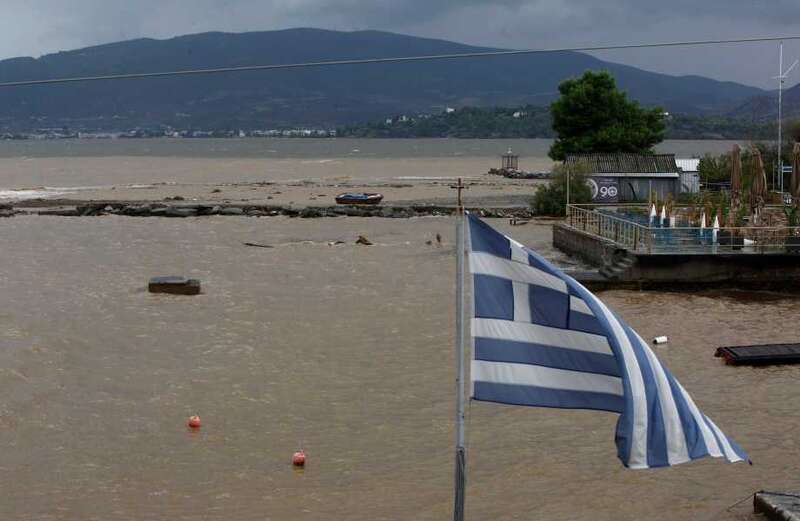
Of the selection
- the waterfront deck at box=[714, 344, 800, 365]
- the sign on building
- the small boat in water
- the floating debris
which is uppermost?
the sign on building

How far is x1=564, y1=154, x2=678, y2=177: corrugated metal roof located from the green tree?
13.5 m

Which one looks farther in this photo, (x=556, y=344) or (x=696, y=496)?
(x=696, y=496)

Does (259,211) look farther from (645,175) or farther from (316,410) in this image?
(316,410)

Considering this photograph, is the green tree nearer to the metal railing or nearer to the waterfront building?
the waterfront building

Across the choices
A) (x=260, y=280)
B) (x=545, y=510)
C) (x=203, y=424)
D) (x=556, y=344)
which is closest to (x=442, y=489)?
(x=545, y=510)

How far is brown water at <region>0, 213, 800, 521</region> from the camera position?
14.0 metres

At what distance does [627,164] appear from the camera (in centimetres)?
5772

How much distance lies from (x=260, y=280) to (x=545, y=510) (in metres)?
20.8

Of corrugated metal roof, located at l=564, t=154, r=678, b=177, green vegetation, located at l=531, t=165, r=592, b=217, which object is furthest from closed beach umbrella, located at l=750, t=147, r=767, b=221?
corrugated metal roof, located at l=564, t=154, r=678, b=177

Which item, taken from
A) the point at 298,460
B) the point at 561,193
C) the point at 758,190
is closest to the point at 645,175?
the point at 561,193

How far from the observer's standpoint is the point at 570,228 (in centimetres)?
3953

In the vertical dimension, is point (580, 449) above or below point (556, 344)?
below

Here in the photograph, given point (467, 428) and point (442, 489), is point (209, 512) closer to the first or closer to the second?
point (442, 489)

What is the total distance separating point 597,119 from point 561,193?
19.3 metres
